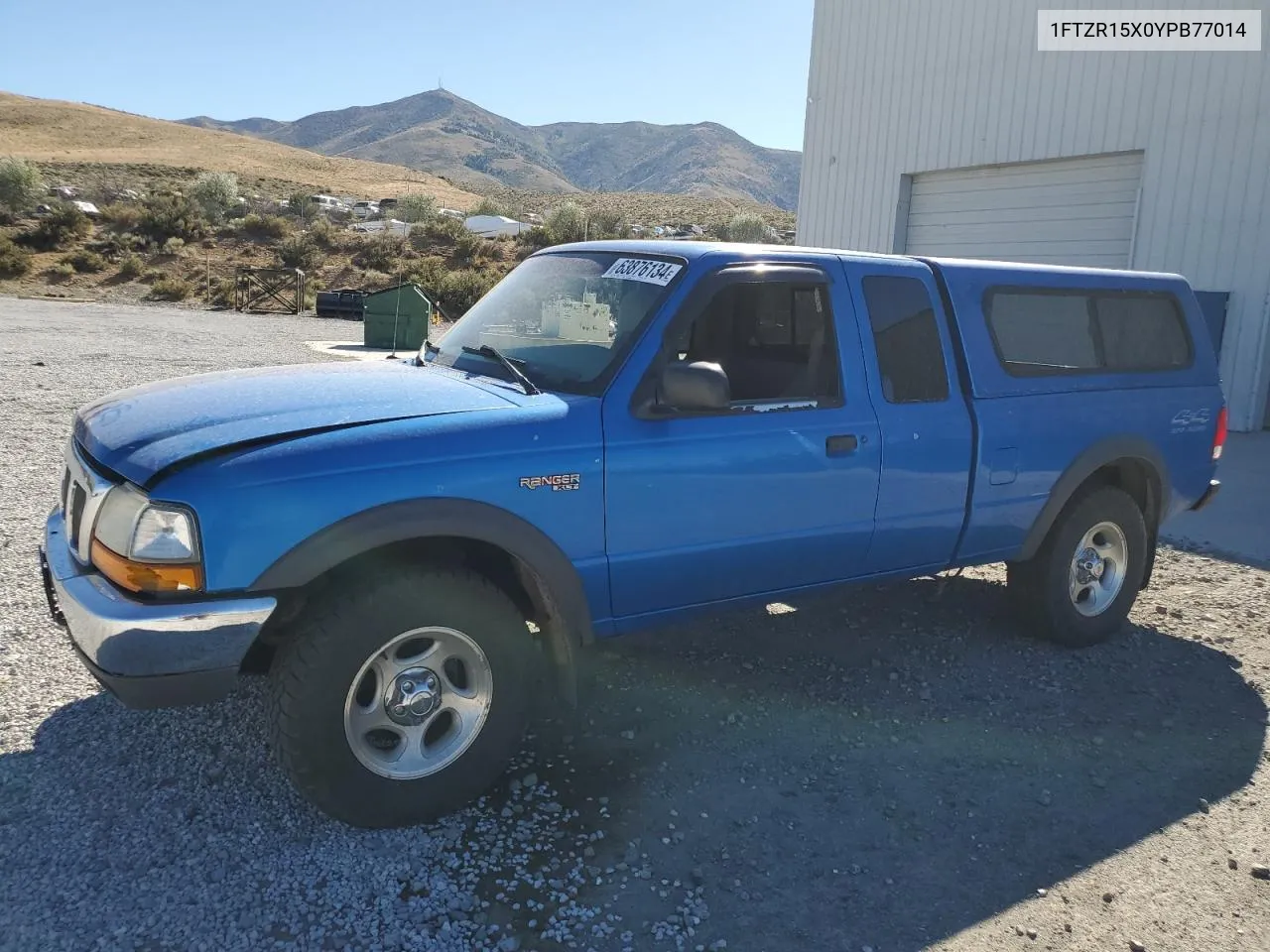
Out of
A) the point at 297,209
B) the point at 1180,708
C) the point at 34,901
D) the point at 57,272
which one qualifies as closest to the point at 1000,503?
the point at 1180,708

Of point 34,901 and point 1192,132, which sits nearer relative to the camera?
point 34,901

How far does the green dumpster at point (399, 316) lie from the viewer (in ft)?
57.8

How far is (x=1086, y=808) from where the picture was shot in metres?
3.53

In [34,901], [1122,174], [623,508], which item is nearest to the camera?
[34,901]

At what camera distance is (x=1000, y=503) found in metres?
4.49

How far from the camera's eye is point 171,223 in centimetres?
3850

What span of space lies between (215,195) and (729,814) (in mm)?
51575

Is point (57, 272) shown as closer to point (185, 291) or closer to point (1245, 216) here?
point (185, 291)

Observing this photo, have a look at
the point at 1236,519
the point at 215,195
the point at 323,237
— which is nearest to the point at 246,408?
the point at 1236,519

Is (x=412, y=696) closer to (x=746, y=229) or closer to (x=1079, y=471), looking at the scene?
(x=1079, y=471)

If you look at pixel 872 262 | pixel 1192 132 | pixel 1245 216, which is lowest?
pixel 872 262

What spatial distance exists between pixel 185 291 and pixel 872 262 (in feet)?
97.4

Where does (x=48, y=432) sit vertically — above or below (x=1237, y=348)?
below

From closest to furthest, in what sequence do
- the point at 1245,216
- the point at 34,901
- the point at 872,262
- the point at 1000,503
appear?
the point at 34,901 → the point at 872,262 → the point at 1000,503 → the point at 1245,216
